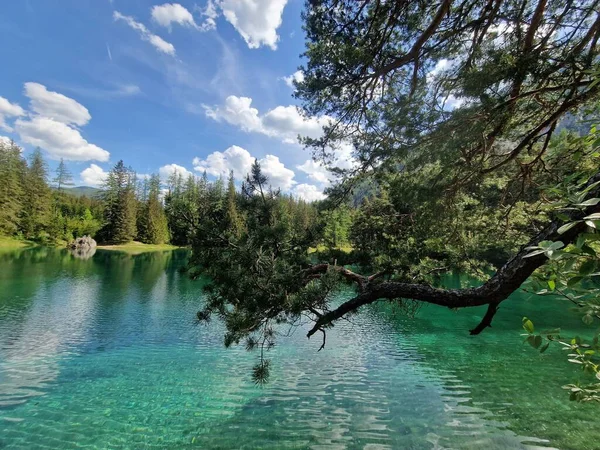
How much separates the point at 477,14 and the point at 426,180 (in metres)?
2.39

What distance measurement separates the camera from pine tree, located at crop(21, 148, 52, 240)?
4112 cm

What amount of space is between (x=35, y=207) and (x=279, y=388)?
4919 centimetres

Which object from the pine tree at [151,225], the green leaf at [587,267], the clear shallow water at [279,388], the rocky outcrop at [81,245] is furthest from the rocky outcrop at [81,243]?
the green leaf at [587,267]

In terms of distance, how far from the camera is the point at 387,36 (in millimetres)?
4012

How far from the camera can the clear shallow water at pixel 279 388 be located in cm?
568

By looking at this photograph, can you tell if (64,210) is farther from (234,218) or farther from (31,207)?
(234,218)

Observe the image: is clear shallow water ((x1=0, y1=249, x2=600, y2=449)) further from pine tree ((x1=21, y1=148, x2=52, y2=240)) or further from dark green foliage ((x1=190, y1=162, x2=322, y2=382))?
pine tree ((x1=21, y1=148, x2=52, y2=240))

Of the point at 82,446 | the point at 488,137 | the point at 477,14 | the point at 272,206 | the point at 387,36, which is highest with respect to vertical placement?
the point at 477,14

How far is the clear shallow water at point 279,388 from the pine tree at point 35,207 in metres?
36.1

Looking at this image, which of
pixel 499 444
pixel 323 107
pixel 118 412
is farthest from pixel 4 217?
pixel 499 444

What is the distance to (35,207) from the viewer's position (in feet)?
136

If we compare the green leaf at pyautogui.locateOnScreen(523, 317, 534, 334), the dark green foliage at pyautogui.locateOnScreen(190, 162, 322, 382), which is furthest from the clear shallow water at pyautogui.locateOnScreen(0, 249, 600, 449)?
the green leaf at pyautogui.locateOnScreen(523, 317, 534, 334)

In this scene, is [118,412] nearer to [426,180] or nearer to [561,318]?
[426,180]

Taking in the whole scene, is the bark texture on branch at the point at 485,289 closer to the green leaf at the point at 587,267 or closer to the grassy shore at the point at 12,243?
the green leaf at the point at 587,267
